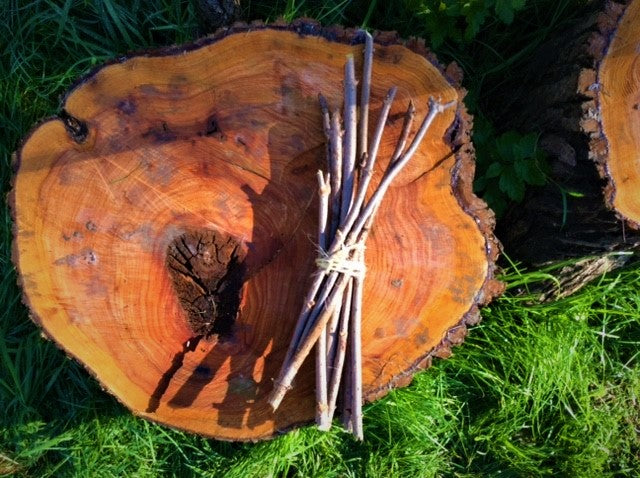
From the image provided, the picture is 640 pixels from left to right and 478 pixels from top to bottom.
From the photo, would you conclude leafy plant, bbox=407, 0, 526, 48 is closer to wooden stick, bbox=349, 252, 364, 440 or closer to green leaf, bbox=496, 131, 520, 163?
green leaf, bbox=496, 131, 520, 163

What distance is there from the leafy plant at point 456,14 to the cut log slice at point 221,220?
53 cm

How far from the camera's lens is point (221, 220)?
1.76 metres

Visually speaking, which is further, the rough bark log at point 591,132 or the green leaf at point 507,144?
the green leaf at point 507,144

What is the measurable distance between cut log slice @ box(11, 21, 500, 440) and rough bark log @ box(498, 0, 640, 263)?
38 cm

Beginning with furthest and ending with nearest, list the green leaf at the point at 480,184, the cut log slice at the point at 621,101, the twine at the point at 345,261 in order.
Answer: the green leaf at the point at 480,184, the cut log slice at the point at 621,101, the twine at the point at 345,261

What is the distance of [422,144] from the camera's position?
1.77 metres

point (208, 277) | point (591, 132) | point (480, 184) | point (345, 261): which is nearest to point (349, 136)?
point (345, 261)

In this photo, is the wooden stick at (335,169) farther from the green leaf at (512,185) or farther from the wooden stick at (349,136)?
the green leaf at (512,185)

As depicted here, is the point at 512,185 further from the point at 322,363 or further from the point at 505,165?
the point at 322,363

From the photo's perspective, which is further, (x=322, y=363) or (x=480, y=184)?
(x=480, y=184)

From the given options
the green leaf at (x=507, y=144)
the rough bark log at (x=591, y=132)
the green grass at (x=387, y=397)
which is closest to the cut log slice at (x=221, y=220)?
the rough bark log at (x=591, y=132)

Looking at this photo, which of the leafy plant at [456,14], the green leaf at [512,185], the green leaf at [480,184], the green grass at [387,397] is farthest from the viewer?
the green grass at [387,397]

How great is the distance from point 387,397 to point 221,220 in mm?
1264

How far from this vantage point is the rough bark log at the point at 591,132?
180 centimetres
